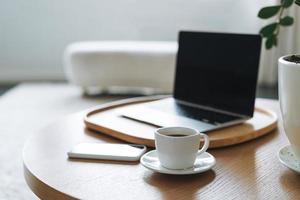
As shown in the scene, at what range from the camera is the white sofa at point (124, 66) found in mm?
3273

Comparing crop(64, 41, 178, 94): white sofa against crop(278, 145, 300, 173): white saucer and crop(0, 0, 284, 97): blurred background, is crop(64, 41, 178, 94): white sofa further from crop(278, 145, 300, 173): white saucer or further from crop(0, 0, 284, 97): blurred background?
crop(278, 145, 300, 173): white saucer

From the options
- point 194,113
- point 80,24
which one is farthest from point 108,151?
point 80,24

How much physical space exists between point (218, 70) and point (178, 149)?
48cm

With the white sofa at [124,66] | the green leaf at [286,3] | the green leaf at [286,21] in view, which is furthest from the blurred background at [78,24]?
the green leaf at [286,3]

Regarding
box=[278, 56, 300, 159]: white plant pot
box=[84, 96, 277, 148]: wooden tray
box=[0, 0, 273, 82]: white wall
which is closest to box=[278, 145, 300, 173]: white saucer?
box=[278, 56, 300, 159]: white plant pot

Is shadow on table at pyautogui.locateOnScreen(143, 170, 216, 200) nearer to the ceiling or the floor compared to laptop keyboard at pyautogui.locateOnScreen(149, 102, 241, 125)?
nearer to the floor

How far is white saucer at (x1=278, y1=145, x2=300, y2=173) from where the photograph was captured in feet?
3.14

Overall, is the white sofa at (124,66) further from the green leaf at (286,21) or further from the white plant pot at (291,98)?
the white plant pot at (291,98)

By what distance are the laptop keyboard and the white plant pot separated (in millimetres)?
278

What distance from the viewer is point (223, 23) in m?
3.93

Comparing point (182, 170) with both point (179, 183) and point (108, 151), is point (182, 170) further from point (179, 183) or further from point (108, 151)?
point (108, 151)

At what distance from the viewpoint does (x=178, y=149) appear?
93 cm

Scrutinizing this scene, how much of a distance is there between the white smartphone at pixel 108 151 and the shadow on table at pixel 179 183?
9cm

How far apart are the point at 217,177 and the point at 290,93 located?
0.21 meters
